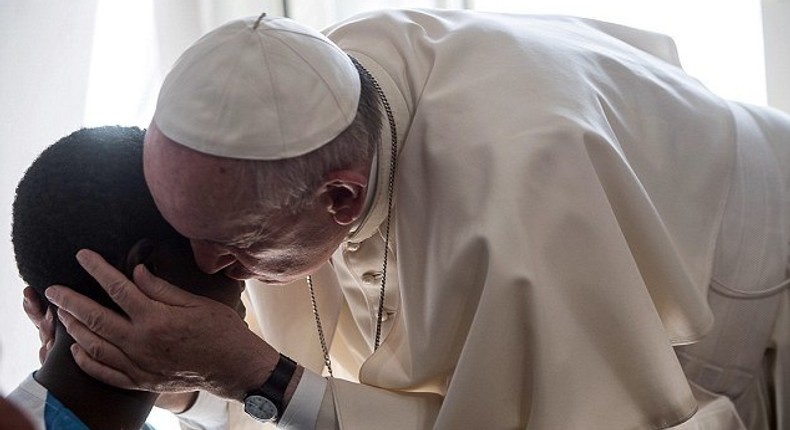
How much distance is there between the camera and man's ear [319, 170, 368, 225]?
1854 mm

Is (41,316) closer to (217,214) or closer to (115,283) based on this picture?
(115,283)

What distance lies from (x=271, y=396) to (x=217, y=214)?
336 millimetres

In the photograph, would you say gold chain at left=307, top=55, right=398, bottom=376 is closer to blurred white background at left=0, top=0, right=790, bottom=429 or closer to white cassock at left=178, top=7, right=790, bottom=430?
white cassock at left=178, top=7, right=790, bottom=430

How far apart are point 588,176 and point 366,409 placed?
0.54m

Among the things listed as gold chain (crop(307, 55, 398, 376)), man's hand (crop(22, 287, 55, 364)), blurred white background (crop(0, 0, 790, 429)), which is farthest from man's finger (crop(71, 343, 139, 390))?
blurred white background (crop(0, 0, 790, 429))

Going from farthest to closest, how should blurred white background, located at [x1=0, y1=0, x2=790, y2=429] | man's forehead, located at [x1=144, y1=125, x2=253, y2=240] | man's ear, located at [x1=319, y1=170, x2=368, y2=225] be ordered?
blurred white background, located at [x1=0, y1=0, x2=790, y2=429], man's ear, located at [x1=319, y1=170, x2=368, y2=225], man's forehead, located at [x1=144, y1=125, x2=253, y2=240]

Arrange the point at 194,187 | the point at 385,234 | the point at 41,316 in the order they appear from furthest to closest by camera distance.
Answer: the point at 385,234 → the point at 41,316 → the point at 194,187

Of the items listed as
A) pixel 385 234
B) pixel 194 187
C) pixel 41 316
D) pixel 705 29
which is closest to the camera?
pixel 194 187

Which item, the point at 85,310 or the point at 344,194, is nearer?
the point at 85,310

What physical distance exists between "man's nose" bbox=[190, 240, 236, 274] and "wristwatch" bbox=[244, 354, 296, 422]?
191mm

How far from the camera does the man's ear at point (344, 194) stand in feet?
6.08

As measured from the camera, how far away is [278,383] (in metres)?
1.92

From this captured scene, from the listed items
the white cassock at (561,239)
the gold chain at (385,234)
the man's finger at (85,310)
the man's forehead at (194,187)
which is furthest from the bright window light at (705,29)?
the man's finger at (85,310)

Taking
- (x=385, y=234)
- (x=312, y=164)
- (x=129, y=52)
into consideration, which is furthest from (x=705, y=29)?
(x=312, y=164)
